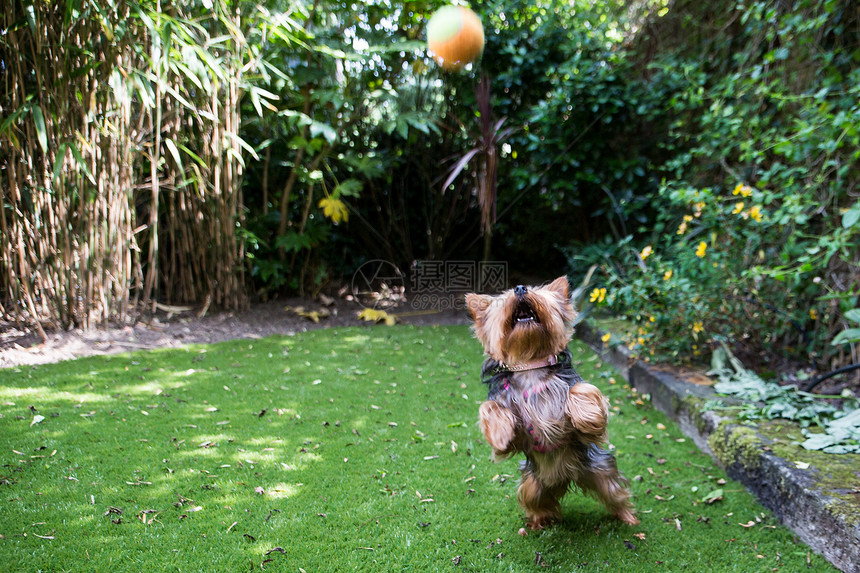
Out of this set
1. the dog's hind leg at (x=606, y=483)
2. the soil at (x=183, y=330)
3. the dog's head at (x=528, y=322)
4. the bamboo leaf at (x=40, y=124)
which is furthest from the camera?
the soil at (x=183, y=330)

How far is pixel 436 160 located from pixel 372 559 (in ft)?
19.9

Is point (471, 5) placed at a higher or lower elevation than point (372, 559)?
higher

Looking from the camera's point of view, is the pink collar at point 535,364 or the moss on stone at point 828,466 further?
the pink collar at point 535,364

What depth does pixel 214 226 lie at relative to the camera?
518 cm

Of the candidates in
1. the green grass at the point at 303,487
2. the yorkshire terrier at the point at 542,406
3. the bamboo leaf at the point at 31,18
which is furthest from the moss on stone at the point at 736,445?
the bamboo leaf at the point at 31,18

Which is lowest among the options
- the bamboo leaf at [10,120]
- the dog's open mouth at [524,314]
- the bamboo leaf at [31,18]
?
the dog's open mouth at [524,314]

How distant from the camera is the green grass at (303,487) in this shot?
203 centimetres

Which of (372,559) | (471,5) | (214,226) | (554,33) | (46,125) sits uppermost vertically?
(471,5)

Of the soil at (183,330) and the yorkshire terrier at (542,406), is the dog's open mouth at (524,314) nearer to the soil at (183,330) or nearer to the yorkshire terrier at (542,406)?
the yorkshire terrier at (542,406)

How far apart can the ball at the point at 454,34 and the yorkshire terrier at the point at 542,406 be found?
14.6ft

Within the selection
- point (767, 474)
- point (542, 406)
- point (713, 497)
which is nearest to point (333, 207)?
point (542, 406)

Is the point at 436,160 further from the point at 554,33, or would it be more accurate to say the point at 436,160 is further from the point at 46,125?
the point at 46,125

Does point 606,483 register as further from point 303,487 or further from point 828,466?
point 303,487

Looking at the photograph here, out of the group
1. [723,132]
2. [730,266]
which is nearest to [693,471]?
[730,266]
